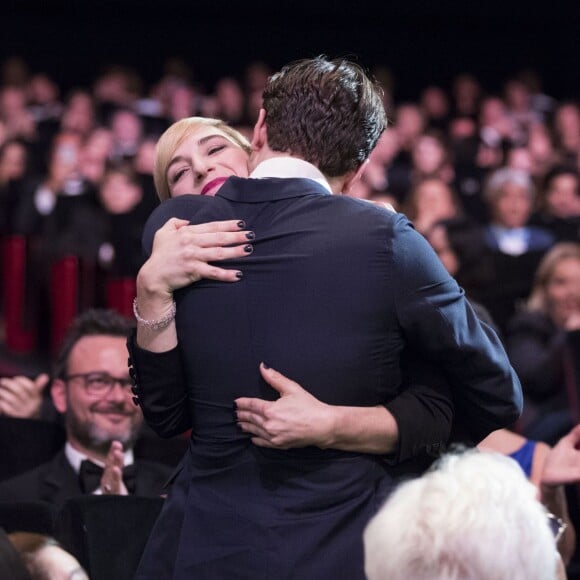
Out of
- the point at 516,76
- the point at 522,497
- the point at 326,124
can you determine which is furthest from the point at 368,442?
the point at 516,76

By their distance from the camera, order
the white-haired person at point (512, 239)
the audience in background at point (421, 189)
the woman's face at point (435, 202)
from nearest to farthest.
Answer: the audience in background at point (421, 189), the white-haired person at point (512, 239), the woman's face at point (435, 202)

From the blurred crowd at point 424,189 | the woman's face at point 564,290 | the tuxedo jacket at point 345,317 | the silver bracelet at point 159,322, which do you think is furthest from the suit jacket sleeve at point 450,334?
the woman's face at point 564,290

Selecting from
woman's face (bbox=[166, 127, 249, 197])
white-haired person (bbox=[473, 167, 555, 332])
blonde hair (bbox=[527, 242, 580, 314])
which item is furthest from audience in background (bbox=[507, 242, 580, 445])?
woman's face (bbox=[166, 127, 249, 197])

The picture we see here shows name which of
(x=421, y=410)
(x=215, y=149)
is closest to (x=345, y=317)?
(x=421, y=410)

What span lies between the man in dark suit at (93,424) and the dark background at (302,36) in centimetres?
996

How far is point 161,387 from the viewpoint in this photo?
1.97m

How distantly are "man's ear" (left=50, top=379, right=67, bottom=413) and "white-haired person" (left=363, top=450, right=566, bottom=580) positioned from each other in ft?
6.76

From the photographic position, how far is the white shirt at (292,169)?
1.96 m

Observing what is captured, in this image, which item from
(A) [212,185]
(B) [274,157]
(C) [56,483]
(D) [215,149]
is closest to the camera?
(B) [274,157]

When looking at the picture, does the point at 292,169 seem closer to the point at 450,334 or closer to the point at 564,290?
the point at 450,334

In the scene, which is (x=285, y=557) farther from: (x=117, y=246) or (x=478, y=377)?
(x=117, y=246)

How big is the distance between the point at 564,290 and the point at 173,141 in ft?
9.94

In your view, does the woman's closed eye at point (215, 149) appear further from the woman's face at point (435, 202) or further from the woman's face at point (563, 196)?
the woman's face at point (563, 196)

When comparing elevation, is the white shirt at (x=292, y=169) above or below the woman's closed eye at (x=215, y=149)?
below
